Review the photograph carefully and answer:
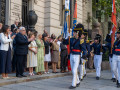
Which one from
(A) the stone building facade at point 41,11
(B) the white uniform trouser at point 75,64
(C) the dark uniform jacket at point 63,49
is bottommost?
(B) the white uniform trouser at point 75,64

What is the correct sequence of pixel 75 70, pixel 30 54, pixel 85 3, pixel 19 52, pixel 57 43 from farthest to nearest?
pixel 85 3, pixel 57 43, pixel 30 54, pixel 19 52, pixel 75 70

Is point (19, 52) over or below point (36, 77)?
over

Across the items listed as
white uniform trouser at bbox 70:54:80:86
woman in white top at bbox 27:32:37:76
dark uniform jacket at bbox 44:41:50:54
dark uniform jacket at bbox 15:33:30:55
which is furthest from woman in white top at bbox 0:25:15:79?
white uniform trouser at bbox 70:54:80:86

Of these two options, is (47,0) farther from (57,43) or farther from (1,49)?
(1,49)

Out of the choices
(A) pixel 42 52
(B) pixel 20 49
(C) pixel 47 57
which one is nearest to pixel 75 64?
(B) pixel 20 49

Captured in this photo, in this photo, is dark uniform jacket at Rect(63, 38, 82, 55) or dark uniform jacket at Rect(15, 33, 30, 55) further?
dark uniform jacket at Rect(15, 33, 30, 55)

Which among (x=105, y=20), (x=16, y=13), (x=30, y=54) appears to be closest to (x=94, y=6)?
(x=105, y=20)

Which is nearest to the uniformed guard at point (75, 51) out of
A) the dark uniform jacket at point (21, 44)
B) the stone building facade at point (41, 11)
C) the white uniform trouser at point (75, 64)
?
the white uniform trouser at point (75, 64)

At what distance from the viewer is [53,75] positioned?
10.9 meters

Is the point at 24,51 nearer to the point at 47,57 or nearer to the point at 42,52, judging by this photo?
the point at 42,52

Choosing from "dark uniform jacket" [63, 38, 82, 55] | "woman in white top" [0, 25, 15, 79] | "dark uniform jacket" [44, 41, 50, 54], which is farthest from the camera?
"dark uniform jacket" [44, 41, 50, 54]

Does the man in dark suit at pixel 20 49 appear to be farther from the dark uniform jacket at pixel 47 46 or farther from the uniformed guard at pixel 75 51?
the uniformed guard at pixel 75 51

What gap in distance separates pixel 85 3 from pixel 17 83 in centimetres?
2131

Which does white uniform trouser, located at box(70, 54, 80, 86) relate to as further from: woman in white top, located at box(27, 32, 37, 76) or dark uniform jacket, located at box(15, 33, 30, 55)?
woman in white top, located at box(27, 32, 37, 76)
